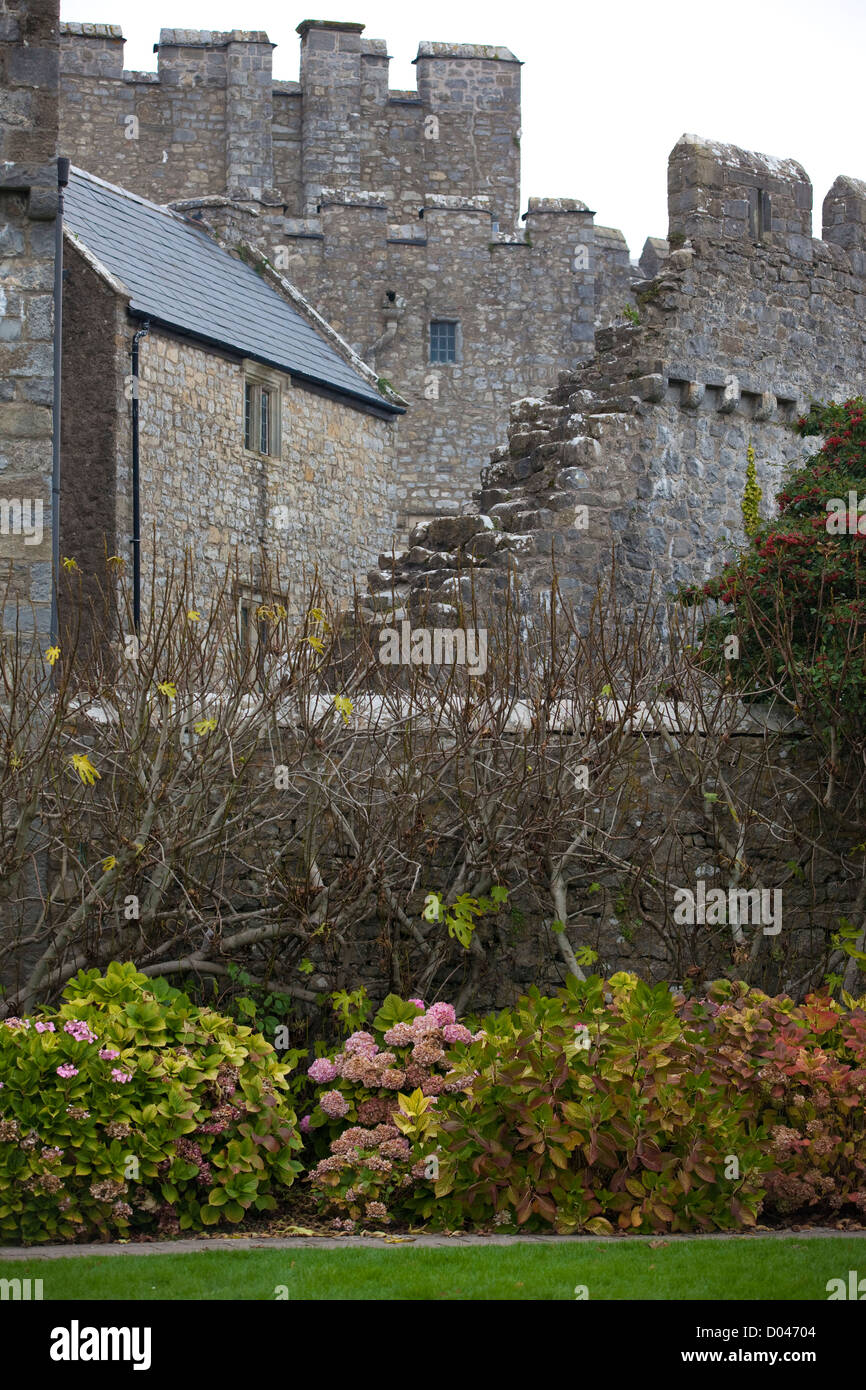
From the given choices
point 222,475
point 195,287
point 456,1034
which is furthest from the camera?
point 195,287

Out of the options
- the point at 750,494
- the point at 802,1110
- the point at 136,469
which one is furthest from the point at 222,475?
the point at 802,1110

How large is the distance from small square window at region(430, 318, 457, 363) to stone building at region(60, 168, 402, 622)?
634cm

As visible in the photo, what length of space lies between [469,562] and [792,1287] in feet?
27.6

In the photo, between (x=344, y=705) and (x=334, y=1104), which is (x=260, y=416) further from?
(x=334, y=1104)

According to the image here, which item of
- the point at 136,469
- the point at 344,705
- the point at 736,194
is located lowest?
the point at 344,705

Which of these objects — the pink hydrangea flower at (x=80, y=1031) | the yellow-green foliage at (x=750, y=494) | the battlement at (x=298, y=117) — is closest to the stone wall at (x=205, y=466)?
the yellow-green foliage at (x=750, y=494)

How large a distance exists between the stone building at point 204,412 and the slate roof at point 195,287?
4 centimetres

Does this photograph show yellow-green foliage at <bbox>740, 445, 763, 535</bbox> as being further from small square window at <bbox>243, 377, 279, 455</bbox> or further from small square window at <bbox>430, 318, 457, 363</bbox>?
small square window at <bbox>430, 318, 457, 363</bbox>

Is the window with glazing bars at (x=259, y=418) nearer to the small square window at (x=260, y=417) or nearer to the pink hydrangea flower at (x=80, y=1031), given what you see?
the small square window at (x=260, y=417)

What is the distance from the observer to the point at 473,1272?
7066mm

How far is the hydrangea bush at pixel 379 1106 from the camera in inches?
329

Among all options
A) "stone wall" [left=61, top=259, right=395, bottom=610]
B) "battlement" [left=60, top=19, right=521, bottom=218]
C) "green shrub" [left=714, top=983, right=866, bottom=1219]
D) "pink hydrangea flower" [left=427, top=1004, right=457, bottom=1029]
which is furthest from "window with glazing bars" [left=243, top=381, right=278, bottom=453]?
"green shrub" [left=714, top=983, right=866, bottom=1219]

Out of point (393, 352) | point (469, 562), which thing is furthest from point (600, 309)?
point (469, 562)

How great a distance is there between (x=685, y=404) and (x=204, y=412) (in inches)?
295
